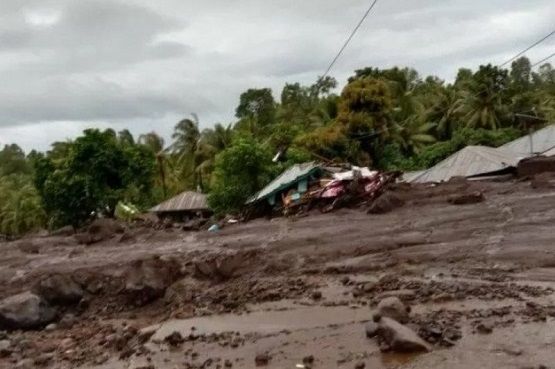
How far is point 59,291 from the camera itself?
48.0ft

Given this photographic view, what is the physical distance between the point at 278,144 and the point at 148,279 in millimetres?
29379

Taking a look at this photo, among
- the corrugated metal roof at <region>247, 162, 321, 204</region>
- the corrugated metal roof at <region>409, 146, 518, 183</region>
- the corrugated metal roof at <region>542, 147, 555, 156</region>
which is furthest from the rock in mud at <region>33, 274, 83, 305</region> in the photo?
the corrugated metal roof at <region>542, 147, 555, 156</region>

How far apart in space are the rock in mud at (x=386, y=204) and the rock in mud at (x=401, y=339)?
48.3ft

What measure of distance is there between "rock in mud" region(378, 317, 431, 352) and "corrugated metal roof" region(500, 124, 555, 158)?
81.9 ft

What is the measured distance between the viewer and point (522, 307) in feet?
30.7

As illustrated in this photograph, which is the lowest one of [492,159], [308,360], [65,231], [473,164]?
[65,231]

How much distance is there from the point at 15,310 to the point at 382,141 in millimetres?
31288

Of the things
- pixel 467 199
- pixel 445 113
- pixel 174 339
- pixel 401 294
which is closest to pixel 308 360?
pixel 174 339

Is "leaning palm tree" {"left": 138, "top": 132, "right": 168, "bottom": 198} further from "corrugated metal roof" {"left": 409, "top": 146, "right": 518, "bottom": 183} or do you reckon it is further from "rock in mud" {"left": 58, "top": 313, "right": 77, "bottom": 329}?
"rock in mud" {"left": 58, "top": 313, "right": 77, "bottom": 329}

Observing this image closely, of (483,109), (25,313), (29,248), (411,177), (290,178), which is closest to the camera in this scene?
(25,313)

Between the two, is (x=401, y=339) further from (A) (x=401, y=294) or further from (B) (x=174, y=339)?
(B) (x=174, y=339)

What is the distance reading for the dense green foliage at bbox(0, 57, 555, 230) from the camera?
125ft

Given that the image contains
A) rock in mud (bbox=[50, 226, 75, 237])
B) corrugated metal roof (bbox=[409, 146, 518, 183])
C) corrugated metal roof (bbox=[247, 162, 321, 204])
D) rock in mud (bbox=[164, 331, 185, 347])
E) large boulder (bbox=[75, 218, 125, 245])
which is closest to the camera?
rock in mud (bbox=[164, 331, 185, 347])

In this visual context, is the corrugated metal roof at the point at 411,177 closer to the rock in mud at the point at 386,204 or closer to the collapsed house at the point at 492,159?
the collapsed house at the point at 492,159
